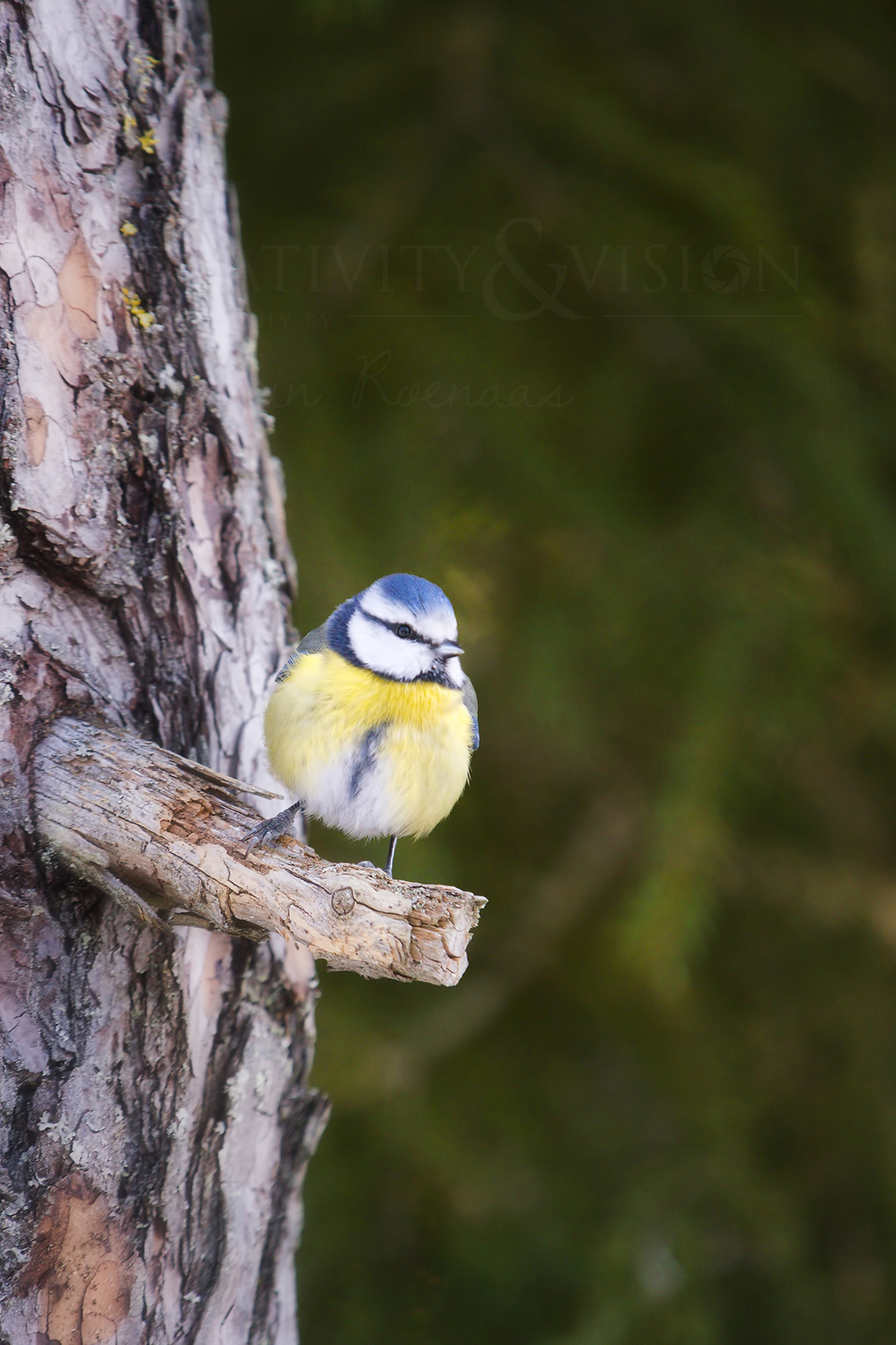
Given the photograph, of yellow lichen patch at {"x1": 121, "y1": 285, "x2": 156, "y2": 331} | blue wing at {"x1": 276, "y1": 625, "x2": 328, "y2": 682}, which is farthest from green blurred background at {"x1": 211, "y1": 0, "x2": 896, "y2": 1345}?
yellow lichen patch at {"x1": 121, "y1": 285, "x2": 156, "y2": 331}

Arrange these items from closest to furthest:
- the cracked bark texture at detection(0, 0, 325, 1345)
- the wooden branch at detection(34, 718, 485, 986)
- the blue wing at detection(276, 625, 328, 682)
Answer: the wooden branch at detection(34, 718, 485, 986)
the cracked bark texture at detection(0, 0, 325, 1345)
the blue wing at detection(276, 625, 328, 682)

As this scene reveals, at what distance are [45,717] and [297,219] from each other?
1.01 m

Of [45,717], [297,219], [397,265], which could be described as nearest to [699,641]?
[397,265]

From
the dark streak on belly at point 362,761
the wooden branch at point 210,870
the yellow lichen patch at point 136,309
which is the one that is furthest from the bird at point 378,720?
the yellow lichen patch at point 136,309

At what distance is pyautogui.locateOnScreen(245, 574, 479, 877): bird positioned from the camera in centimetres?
108

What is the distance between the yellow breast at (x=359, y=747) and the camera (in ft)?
3.54

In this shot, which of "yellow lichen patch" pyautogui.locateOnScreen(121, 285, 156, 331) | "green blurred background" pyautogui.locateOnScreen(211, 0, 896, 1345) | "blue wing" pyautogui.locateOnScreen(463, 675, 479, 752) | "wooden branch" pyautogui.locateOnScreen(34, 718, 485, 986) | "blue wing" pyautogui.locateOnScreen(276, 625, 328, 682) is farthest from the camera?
"green blurred background" pyautogui.locateOnScreen(211, 0, 896, 1345)

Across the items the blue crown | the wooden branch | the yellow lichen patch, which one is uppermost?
the yellow lichen patch

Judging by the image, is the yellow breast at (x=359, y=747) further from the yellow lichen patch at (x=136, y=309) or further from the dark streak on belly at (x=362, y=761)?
the yellow lichen patch at (x=136, y=309)

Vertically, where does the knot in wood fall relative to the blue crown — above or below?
below

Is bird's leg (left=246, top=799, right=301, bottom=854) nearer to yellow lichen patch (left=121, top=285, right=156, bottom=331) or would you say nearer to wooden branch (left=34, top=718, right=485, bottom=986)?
wooden branch (left=34, top=718, right=485, bottom=986)

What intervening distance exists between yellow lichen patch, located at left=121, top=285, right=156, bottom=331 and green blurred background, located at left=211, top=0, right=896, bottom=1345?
1.55ft

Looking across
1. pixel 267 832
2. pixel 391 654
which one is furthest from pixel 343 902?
pixel 391 654

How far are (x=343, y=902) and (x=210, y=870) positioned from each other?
135 mm
